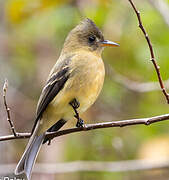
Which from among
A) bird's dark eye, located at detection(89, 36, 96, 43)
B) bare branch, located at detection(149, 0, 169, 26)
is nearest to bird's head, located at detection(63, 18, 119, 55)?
bird's dark eye, located at detection(89, 36, 96, 43)

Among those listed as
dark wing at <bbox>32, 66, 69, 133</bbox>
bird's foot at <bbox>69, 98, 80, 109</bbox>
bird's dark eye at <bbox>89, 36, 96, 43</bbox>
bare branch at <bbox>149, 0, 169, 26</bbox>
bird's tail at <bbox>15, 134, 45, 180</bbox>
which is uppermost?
bare branch at <bbox>149, 0, 169, 26</bbox>

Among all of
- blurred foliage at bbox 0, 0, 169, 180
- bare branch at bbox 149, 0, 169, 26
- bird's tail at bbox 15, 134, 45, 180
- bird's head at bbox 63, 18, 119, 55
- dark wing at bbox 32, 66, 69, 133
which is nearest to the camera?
bird's tail at bbox 15, 134, 45, 180

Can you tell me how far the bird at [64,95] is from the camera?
3.53 metres

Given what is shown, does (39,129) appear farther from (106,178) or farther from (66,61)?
(106,178)

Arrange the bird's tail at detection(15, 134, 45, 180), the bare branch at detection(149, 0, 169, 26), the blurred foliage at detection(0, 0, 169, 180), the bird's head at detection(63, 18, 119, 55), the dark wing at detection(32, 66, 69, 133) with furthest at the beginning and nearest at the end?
the blurred foliage at detection(0, 0, 169, 180) → the bare branch at detection(149, 0, 169, 26) → the bird's head at detection(63, 18, 119, 55) → the dark wing at detection(32, 66, 69, 133) → the bird's tail at detection(15, 134, 45, 180)

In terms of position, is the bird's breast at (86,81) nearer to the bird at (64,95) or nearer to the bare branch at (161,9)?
the bird at (64,95)

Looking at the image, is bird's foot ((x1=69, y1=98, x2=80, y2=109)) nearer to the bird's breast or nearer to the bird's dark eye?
the bird's breast

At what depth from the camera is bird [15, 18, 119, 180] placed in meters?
3.53

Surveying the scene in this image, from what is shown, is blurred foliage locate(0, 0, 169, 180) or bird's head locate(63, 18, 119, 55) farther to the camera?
blurred foliage locate(0, 0, 169, 180)

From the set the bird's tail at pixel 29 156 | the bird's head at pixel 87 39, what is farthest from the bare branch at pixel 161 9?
the bird's tail at pixel 29 156

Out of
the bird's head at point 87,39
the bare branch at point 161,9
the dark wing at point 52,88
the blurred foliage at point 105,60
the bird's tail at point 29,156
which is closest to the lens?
the bird's tail at point 29,156

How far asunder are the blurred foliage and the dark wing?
108cm

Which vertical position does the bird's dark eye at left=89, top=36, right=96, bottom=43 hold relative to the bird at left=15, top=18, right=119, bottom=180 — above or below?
above

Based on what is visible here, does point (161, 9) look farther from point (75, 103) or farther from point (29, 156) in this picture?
point (29, 156)
